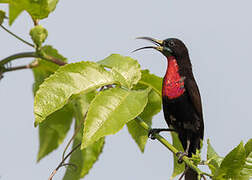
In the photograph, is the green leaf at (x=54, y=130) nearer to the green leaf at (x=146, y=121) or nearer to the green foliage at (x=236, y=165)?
the green leaf at (x=146, y=121)

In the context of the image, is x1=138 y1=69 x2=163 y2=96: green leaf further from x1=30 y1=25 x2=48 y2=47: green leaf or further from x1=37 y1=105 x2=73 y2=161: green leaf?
x1=37 y1=105 x2=73 y2=161: green leaf

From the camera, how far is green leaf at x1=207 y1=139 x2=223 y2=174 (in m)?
2.12

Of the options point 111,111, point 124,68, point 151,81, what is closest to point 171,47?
point 151,81

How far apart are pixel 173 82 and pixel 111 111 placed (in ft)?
3.74

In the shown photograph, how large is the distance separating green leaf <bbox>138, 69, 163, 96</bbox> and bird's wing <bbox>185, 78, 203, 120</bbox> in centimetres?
42

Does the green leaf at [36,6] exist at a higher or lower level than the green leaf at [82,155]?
higher

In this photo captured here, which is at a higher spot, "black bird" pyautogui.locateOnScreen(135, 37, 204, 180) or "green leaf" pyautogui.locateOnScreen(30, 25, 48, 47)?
"green leaf" pyautogui.locateOnScreen(30, 25, 48, 47)

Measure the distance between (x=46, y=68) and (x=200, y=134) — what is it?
54.9 inches

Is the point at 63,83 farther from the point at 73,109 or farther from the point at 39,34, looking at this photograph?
the point at 73,109

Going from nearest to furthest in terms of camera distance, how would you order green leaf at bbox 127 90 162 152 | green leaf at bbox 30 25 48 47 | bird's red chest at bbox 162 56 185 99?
green leaf at bbox 30 25 48 47 → green leaf at bbox 127 90 162 152 → bird's red chest at bbox 162 56 185 99

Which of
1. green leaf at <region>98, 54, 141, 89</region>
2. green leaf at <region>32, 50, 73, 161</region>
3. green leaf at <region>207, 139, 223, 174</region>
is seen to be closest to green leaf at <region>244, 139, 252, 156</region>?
green leaf at <region>207, 139, 223, 174</region>

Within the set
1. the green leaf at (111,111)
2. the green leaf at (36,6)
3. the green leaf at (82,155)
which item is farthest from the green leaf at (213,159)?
the green leaf at (36,6)

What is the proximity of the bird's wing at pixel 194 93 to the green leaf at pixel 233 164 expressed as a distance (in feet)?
3.64

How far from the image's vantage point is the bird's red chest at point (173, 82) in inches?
113
